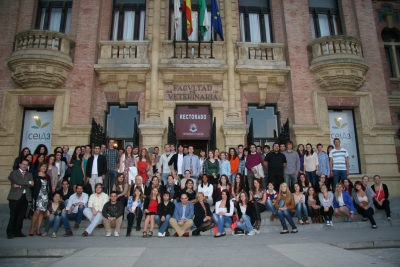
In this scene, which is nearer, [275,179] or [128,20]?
[275,179]

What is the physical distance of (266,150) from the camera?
9930mm

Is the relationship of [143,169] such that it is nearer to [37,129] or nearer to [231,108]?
[231,108]

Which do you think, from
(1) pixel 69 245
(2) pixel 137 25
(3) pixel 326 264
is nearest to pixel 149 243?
(1) pixel 69 245


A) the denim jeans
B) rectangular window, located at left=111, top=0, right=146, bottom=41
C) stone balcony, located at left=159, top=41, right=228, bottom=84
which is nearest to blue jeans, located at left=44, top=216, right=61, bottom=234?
the denim jeans

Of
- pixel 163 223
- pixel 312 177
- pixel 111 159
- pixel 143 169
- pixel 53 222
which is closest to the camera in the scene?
pixel 163 223

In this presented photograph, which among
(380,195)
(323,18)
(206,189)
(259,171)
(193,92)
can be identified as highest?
(323,18)

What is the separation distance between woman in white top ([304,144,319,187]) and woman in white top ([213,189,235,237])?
318 cm

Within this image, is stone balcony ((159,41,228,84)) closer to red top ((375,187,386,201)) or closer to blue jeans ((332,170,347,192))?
blue jeans ((332,170,347,192))

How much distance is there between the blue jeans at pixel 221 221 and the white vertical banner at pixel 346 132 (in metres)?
7.47

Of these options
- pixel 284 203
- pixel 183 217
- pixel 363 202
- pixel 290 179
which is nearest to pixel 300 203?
pixel 284 203

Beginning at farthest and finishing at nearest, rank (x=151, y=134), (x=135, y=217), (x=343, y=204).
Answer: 1. (x=151, y=134)
2. (x=343, y=204)
3. (x=135, y=217)

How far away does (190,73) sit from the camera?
13.1 metres

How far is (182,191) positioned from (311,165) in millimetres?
4353

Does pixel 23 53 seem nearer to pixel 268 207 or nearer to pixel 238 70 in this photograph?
pixel 238 70
